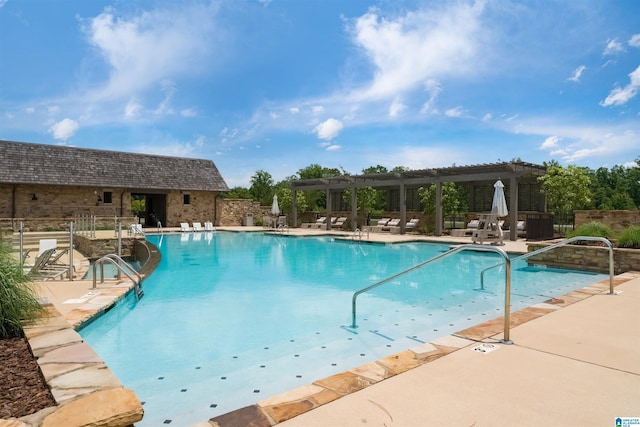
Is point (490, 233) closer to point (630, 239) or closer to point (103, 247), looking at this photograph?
point (630, 239)

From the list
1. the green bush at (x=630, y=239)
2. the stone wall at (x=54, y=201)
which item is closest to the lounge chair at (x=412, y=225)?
the green bush at (x=630, y=239)

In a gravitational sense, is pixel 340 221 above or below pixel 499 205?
below

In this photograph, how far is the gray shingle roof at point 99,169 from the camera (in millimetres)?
20625

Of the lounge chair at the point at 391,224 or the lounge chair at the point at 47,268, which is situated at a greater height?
the lounge chair at the point at 391,224

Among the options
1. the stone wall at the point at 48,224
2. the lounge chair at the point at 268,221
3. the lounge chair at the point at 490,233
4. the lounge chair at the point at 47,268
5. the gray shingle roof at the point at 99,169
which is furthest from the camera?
the lounge chair at the point at 268,221

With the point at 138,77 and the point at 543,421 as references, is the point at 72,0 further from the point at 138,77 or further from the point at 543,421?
the point at 543,421

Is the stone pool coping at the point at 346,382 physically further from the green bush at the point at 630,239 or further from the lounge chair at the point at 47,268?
the lounge chair at the point at 47,268

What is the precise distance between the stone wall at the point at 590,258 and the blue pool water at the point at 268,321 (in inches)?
19.0

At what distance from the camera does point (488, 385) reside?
2.62m

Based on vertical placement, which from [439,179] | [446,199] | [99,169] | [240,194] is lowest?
[446,199]

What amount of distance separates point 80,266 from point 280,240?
914cm

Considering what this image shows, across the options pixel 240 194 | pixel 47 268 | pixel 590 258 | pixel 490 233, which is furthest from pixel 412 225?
pixel 240 194

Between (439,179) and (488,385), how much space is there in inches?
627

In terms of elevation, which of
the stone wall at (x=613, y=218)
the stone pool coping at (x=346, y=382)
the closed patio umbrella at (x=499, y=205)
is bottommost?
the stone pool coping at (x=346, y=382)
